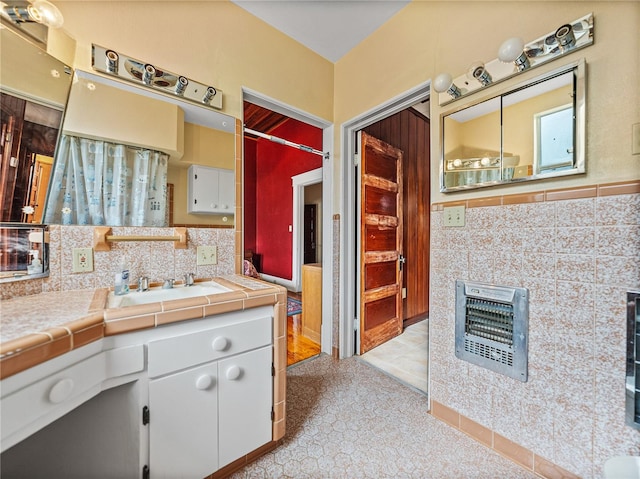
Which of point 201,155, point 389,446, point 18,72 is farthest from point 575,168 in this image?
point 18,72

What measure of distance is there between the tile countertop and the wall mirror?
3.97ft

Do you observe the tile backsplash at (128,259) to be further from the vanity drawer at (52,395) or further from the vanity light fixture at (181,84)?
the vanity light fixture at (181,84)

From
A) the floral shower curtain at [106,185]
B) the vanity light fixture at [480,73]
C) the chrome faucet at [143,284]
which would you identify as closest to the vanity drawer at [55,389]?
the chrome faucet at [143,284]

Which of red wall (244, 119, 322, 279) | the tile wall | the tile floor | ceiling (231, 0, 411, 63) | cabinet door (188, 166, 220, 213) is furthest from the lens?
red wall (244, 119, 322, 279)

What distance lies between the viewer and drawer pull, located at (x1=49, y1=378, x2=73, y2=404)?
0.67 meters

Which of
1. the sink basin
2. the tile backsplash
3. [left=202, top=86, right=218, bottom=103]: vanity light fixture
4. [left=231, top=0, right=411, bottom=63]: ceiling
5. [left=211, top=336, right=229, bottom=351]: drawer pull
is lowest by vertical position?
[left=211, top=336, right=229, bottom=351]: drawer pull

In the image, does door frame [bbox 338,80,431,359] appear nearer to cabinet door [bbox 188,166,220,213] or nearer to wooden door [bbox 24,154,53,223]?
cabinet door [bbox 188,166,220,213]

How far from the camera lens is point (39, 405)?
65cm

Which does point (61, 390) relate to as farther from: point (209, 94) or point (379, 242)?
point (379, 242)

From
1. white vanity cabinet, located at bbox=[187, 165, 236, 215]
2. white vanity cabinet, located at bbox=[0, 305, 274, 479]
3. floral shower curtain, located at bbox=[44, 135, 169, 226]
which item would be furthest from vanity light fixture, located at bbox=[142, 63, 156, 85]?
white vanity cabinet, located at bbox=[0, 305, 274, 479]

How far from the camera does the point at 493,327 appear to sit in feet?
4.22

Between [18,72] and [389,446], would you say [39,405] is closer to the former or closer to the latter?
[18,72]

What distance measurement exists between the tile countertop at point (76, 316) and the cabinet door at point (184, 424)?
25 cm

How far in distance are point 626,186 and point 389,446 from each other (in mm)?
1539
